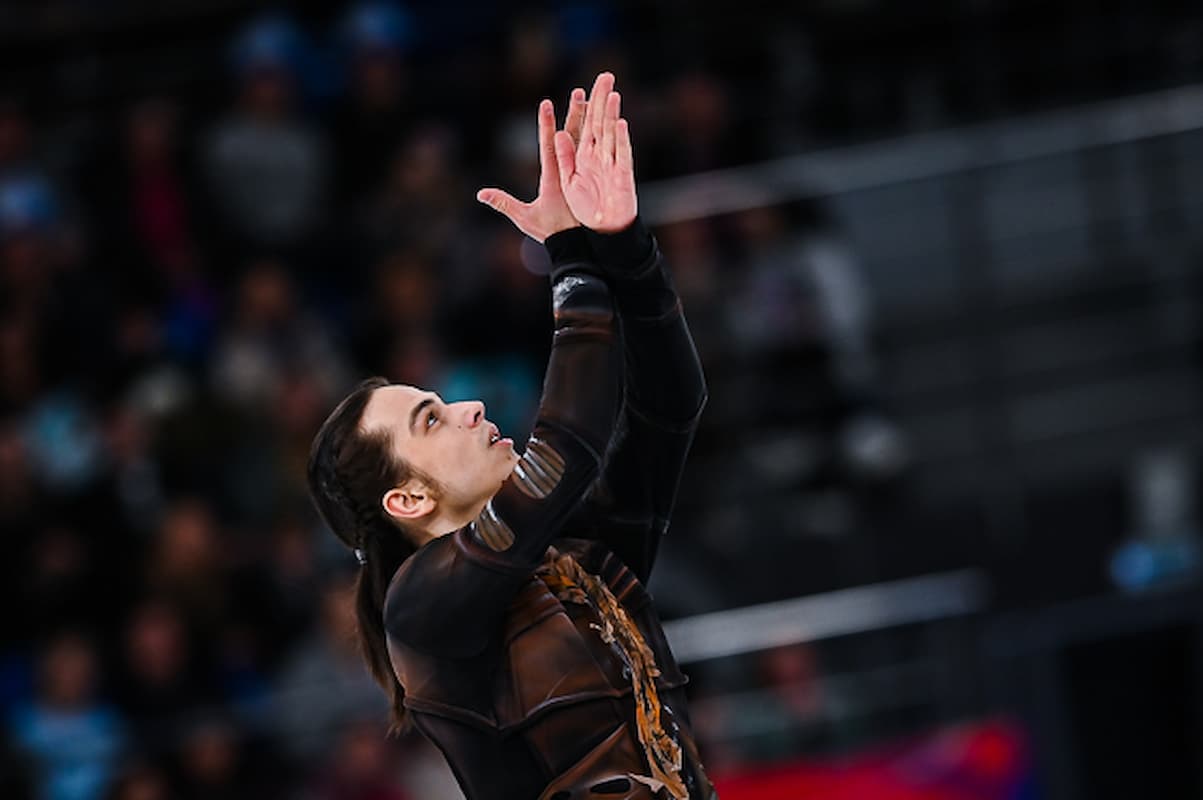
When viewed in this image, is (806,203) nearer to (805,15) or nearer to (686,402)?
(805,15)

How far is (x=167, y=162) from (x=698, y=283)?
2574 millimetres

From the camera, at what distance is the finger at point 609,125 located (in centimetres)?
359

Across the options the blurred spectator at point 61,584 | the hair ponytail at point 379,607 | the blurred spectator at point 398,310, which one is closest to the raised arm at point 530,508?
the hair ponytail at point 379,607

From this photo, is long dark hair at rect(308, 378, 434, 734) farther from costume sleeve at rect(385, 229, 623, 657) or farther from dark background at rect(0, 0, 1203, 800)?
dark background at rect(0, 0, 1203, 800)

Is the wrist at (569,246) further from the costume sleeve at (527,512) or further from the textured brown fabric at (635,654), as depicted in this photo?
the textured brown fabric at (635,654)

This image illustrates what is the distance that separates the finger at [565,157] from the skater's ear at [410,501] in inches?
22.2

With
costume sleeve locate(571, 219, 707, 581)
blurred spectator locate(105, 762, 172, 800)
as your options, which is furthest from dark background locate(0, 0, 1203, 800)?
costume sleeve locate(571, 219, 707, 581)

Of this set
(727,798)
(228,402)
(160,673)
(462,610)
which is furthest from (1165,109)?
(462,610)

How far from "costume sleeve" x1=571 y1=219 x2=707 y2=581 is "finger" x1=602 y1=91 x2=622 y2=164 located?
132 mm

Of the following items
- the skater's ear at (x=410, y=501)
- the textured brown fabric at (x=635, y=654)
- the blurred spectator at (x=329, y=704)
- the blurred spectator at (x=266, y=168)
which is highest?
the blurred spectator at (x=266, y=168)

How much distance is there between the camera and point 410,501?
370 centimetres

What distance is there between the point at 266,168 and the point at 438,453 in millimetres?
5767

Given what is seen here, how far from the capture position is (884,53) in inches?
385

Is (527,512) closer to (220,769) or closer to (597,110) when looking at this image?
(597,110)
